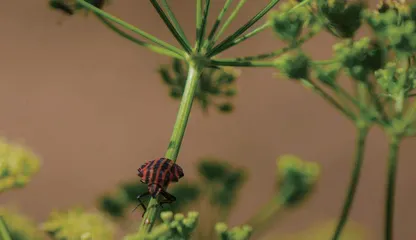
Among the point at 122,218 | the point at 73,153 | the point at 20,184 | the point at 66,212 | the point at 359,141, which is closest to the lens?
the point at 20,184

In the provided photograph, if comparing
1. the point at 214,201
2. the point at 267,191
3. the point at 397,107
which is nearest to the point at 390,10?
the point at 397,107

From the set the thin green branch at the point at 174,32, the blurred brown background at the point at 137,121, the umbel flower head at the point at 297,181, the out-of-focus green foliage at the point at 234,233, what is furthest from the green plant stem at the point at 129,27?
the blurred brown background at the point at 137,121

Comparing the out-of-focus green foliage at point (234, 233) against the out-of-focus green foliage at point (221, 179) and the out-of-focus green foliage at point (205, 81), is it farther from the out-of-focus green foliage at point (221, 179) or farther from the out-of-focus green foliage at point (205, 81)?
the out-of-focus green foliage at point (221, 179)

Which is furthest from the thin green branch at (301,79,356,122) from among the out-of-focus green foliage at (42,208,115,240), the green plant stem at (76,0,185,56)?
the out-of-focus green foliage at (42,208,115,240)

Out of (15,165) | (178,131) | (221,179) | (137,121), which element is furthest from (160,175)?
(137,121)

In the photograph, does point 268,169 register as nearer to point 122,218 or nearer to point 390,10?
point 122,218

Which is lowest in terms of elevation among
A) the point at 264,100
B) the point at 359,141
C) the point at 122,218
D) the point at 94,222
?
the point at 94,222
